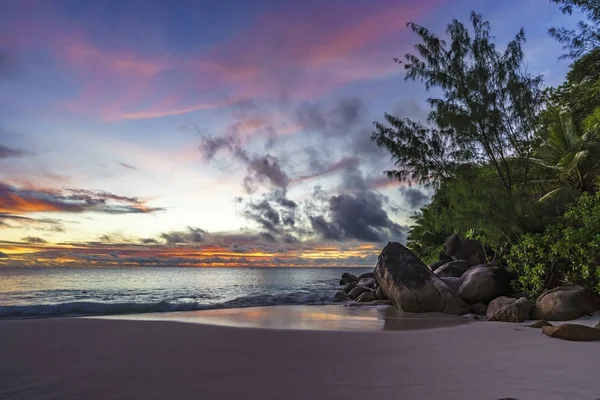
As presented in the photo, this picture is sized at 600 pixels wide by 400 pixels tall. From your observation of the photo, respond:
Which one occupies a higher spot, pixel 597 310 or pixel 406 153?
pixel 406 153

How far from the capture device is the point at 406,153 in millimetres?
20438

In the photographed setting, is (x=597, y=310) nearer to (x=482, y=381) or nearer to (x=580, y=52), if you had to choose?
(x=482, y=381)

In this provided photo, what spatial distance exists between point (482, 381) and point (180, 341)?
13.7 ft

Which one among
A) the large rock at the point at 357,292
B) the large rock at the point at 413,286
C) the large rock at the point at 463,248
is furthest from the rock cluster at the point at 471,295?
the large rock at the point at 463,248

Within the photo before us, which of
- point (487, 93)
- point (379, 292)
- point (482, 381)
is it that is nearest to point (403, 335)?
point (482, 381)

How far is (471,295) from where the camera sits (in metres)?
12.0

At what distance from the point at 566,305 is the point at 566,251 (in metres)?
1.38

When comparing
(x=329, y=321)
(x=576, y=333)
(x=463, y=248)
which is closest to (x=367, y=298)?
(x=329, y=321)

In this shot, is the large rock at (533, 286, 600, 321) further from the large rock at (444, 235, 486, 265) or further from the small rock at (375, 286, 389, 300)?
the large rock at (444, 235, 486, 265)

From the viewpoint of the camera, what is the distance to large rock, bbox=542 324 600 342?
5.72 metres

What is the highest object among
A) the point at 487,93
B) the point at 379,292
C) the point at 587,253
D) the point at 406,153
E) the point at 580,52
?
the point at 580,52

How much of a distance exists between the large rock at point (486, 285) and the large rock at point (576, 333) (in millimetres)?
5904

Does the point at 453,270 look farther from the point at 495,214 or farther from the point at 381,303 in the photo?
the point at 495,214

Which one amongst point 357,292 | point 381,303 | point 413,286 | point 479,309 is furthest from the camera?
point 357,292
